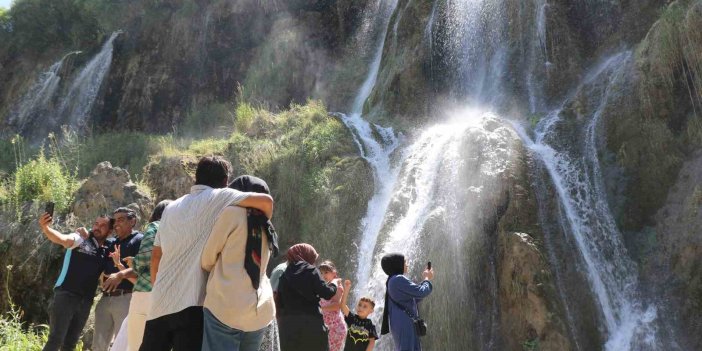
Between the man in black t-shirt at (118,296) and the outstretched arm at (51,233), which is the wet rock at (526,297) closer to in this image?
the man in black t-shirt at (118,296)

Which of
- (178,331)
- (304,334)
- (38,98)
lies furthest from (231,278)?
(38,98)

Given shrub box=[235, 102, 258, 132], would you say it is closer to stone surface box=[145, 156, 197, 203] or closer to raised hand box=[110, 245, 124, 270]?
stone surface box=[145, 156, 197, 203]

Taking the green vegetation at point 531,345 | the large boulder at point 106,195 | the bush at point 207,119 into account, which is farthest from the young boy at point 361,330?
the bush at point 207,119

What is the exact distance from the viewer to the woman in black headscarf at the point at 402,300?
17.1 ft

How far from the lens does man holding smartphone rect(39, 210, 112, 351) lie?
5.71 meters

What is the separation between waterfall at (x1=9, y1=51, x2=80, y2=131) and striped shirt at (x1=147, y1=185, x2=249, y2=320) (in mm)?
18463

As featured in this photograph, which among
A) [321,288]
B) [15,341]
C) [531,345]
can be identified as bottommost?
[531,345]

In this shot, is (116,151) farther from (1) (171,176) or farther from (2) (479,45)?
(2) (479,45)

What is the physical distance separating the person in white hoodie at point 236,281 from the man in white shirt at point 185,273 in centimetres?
7

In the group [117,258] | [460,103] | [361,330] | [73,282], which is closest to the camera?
[361,330]

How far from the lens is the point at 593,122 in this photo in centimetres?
1028

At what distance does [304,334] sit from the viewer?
4.56 meters

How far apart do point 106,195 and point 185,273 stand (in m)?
7.68

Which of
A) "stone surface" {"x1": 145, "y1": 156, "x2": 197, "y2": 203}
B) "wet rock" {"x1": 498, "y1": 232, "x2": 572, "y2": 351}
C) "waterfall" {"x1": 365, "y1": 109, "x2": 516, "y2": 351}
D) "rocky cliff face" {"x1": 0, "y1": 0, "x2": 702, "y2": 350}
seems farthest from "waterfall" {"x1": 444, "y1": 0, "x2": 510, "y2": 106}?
"stone surface" {"x1": 145, "y1": 156, "x2": 197, "y2": 203}
